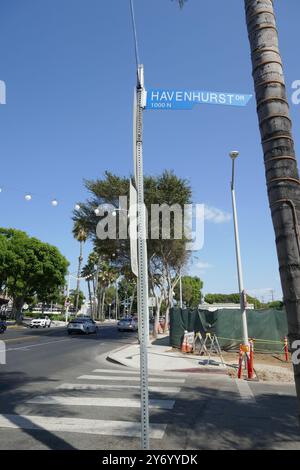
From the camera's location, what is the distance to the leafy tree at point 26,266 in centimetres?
4712

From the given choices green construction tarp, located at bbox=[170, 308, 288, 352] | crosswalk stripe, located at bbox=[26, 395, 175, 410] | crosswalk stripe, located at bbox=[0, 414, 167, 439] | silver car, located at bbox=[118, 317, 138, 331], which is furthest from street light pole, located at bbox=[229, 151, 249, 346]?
silver car, located at bbox=[118, 317, 138, 331]

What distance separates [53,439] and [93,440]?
56 centimetres

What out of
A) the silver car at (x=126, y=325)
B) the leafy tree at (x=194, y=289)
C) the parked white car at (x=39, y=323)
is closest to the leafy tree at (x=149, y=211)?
the silver car at (x=126, y=325)

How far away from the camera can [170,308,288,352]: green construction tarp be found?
18.8 m

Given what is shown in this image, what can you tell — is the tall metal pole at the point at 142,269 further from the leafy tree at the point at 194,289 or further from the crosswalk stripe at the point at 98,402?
the leafy tree at the point at 194,289

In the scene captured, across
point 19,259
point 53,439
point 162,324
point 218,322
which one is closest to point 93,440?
point 53,439

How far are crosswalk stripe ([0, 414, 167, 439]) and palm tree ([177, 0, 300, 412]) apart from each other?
12.6ft

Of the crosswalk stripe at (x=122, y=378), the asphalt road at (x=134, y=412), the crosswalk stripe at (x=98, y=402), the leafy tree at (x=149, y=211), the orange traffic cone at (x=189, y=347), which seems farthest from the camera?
the leafy tree at (x=149, y=211)

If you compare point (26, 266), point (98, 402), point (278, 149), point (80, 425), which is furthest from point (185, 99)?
point (26, 266)

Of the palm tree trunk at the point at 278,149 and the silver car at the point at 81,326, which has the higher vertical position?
the palm tree trunk at the point at 278,149

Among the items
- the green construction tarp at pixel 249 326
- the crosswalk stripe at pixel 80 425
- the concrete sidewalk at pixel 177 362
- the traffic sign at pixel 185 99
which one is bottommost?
the crosswalk stripe at pixel 80 425

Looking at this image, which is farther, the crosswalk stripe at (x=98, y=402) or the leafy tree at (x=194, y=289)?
the leafy tree at (x=194, y=289)

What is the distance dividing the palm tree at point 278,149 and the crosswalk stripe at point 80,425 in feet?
12.6
